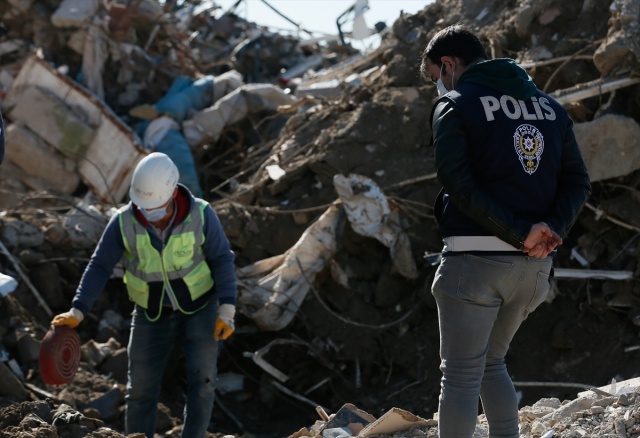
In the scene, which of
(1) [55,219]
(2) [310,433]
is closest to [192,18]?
(1) [55,219]

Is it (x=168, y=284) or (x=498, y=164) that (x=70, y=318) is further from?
(x=498, y=164)

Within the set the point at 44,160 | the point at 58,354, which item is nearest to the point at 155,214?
the point at 58,354

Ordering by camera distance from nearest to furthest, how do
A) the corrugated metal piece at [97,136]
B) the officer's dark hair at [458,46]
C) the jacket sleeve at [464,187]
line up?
the jacket sleeve at [464,187]
the officer's dark hair at [458,46]
the corrugated metal piece at [97,136]

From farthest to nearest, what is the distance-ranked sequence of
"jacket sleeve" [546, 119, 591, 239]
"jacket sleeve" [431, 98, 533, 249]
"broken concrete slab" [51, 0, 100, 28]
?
"broken concrete slab" [51, 0, 100, 28] → "jacket sleeve" [546, 119, 591, 239] → "jacket sleeve" [431, 98, 533, 249]

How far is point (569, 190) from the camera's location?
392cm

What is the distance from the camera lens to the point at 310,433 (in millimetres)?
5242

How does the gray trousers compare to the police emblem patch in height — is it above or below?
below

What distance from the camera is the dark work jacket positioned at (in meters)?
3.70

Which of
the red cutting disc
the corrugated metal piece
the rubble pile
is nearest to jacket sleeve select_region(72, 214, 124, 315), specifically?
the red cutting disc

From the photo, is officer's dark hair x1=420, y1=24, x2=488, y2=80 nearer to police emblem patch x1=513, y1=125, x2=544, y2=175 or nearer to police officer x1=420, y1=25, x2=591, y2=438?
police officer x1=420, y1=25, x2=591, y2=438

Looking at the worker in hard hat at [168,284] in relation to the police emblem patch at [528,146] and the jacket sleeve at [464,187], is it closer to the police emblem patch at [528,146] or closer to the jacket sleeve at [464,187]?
the jacket sleeve at [464,187]

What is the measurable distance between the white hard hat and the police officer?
2.00 meters

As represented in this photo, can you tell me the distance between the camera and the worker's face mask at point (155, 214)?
18.0 ft

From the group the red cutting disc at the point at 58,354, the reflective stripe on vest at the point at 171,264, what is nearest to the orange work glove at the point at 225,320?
the reflective stripe on vest at the point at 171,264
